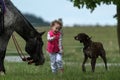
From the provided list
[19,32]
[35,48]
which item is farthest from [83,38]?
[19,32]

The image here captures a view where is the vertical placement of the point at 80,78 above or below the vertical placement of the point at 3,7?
below

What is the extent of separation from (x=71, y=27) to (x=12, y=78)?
170ft

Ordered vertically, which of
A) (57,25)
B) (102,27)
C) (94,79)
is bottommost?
(102,27)

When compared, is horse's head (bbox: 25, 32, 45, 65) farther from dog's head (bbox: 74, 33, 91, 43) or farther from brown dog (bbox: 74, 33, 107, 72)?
dog's head (bbox: 74, 33, 91, 43)

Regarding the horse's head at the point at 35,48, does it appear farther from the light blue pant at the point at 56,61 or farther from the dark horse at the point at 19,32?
the light blue pant at the point at 56,61

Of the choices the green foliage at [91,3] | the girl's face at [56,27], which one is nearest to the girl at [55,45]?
the girl's face at [56,27]

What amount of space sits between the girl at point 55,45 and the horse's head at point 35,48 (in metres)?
1.25

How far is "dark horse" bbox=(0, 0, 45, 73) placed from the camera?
1589 centimetres

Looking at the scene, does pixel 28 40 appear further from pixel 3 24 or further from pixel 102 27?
pixel 102 27

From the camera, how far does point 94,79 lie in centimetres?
1544

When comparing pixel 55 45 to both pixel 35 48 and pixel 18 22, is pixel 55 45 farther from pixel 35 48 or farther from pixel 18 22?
pixel 18 22

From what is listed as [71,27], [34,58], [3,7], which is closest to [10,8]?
[3,7]

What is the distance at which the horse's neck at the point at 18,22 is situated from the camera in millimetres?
15898

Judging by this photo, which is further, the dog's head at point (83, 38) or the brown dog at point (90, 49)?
the dog's head at point (83, 38)
